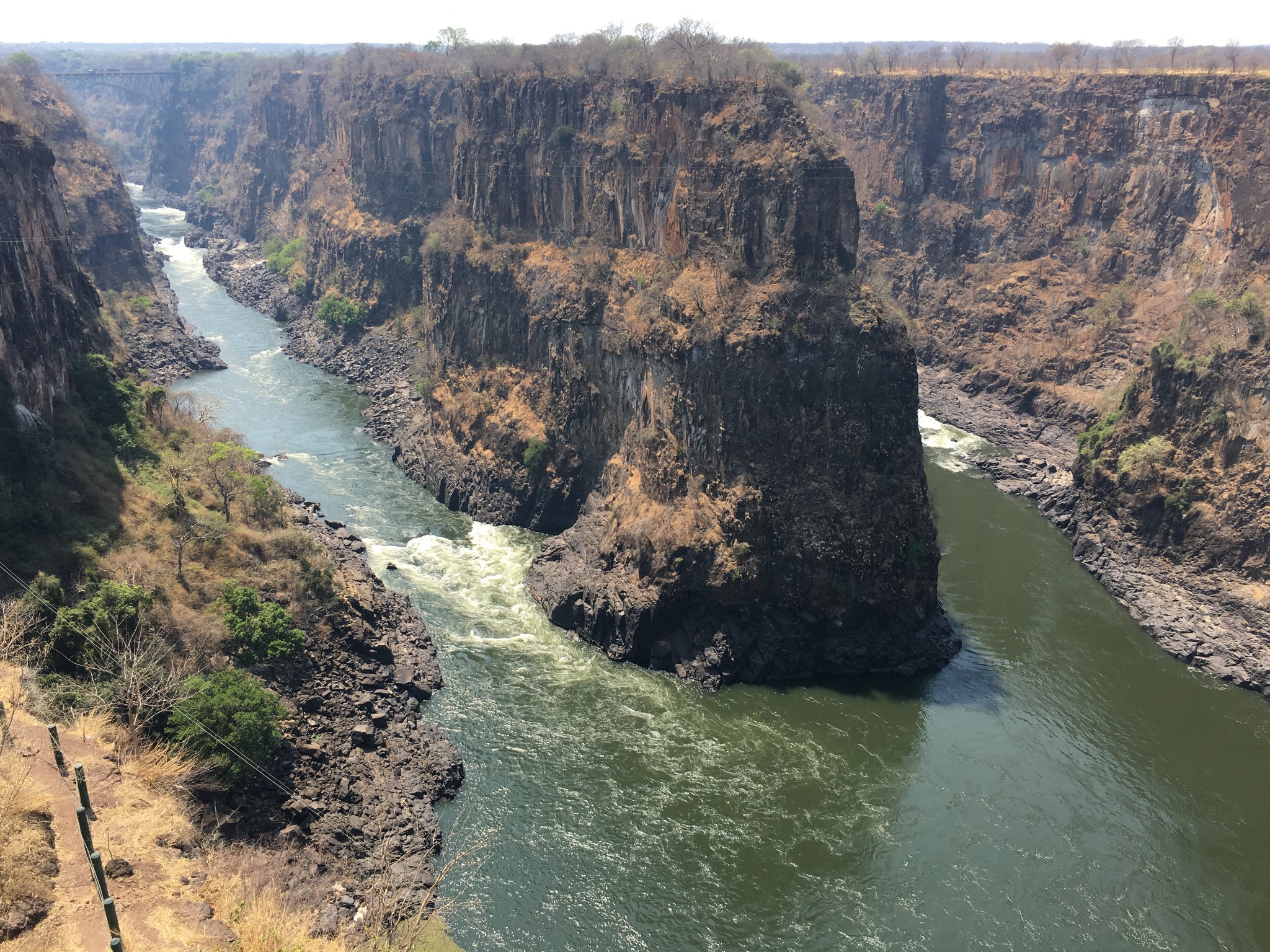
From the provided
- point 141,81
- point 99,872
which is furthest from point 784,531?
point 141,81

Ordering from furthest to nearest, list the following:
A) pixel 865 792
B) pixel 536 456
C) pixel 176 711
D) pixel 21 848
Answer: pixel 536 456, pixel 865 792, pixel 176 711, pixel 21 848

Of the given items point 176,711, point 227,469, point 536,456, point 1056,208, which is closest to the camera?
point 176,711

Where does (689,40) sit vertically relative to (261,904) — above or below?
above

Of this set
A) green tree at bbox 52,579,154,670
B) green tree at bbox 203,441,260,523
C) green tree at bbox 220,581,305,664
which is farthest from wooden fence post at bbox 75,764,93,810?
green tree at bbox 203,441,260,523

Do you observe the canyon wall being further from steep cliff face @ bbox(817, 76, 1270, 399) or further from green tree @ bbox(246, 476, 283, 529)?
green tree @ bbox(246, 476, 283, 529)

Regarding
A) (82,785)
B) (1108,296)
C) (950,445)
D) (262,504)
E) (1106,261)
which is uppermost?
(1106,261)

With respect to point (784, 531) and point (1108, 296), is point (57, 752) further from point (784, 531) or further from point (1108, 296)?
point (1108, 296)
